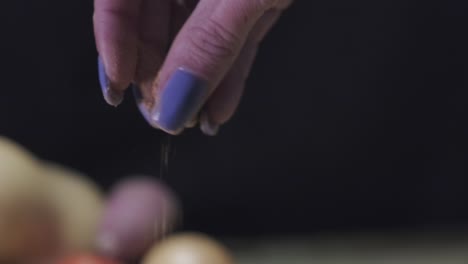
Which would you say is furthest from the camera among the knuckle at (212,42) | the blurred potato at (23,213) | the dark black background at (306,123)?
the dark black background at (306,123)

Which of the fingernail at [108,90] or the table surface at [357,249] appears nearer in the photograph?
the fingernail at [108,90]

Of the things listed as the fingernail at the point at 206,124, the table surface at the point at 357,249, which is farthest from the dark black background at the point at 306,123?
the fingernail at the point at 206,124

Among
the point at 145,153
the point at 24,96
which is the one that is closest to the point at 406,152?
the point at 145,153

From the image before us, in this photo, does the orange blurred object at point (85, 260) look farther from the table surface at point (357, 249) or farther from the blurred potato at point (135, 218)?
the table surface at point (357, 249)

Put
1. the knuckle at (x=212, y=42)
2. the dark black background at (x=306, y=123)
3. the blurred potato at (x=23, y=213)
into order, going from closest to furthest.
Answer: the knuckle at (x=212, y=42) → the blurred potato at (x=23, y=213) → the dark black background at (x=306, y=123)

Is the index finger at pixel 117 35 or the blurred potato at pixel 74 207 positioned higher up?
the index finger at pixel 117 35

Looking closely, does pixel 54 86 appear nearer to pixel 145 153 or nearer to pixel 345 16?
pixel 145 153

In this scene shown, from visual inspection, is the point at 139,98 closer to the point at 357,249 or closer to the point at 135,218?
the point at 135,218
